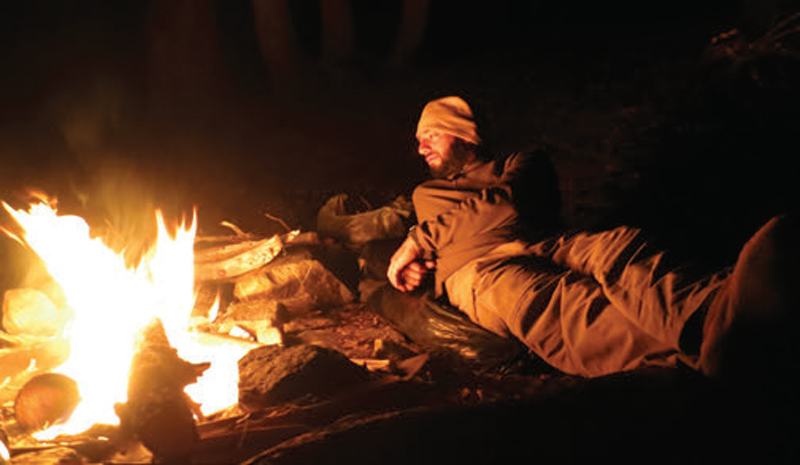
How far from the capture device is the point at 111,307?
3645mm

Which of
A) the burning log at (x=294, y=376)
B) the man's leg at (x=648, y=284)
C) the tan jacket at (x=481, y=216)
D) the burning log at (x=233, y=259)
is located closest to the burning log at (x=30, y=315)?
the burning log at (x=233, y=259)

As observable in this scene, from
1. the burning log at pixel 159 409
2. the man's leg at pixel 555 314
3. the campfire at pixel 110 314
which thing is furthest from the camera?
the campfire at pixel 110 314

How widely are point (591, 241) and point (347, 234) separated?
114 inches

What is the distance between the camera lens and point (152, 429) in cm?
238

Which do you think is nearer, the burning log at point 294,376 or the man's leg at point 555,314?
the man's leg at point 555,314

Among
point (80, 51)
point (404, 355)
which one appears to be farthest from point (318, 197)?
point (80, 51)

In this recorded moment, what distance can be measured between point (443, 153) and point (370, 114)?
5552mm

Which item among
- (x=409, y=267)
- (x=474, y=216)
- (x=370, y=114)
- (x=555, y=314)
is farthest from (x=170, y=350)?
(x=370, y=114)

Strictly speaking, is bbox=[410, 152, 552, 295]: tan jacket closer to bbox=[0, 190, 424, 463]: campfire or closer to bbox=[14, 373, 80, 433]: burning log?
bbox=[0, 190, 424, 463]: campfire

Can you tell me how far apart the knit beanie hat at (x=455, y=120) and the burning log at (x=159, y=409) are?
301 cm

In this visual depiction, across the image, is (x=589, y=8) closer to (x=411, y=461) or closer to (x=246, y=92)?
(x=246, y=92)

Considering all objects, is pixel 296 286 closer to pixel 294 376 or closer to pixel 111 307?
pixel 111 307

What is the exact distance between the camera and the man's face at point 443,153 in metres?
4.79

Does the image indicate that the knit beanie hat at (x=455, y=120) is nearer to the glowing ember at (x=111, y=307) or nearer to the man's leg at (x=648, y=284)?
the man's leg at (x=648, y=284)
